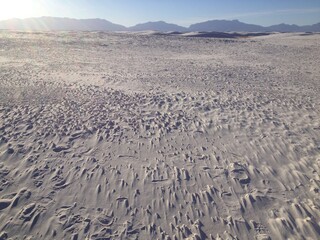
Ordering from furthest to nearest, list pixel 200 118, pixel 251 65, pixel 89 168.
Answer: pixel 251 65
pixel 200 118
pixel 89 168

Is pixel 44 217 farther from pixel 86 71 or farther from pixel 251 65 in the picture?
pixel 251 65

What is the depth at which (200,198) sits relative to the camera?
24.1ft

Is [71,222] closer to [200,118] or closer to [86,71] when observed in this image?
[200,118]

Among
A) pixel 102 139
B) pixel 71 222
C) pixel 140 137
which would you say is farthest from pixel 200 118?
pixel 71 222

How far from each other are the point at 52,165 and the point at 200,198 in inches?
177

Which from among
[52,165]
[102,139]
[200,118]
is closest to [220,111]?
[200,118]

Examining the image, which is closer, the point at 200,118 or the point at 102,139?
the point at 102,139

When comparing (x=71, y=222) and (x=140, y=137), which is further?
(x=140, y=137)

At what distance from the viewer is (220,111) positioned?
12.2 meters

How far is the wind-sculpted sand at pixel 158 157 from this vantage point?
21.5 feet

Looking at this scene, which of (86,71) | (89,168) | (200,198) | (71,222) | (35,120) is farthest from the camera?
(86,71)

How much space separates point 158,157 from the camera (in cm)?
900

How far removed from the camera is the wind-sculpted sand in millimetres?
6555

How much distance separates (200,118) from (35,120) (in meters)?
6.68
